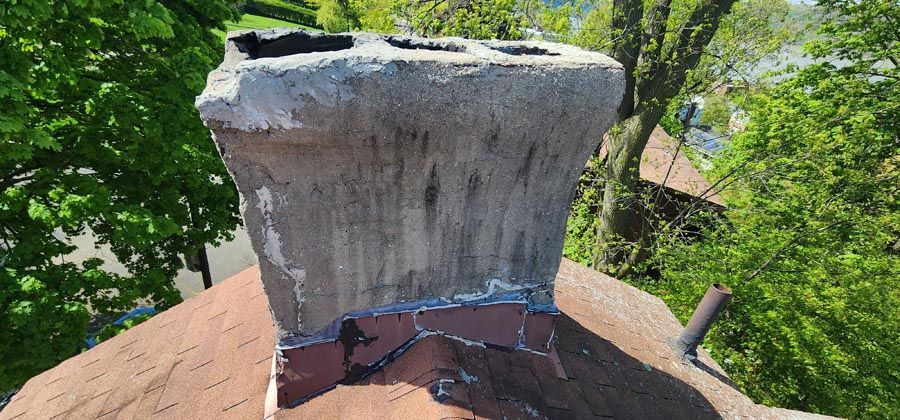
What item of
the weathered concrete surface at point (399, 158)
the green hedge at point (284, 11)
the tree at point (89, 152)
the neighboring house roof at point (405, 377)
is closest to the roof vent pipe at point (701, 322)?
the neighboring house roof at point (405, 377)

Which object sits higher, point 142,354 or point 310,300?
point 310,300

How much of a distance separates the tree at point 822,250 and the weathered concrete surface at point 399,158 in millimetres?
8010

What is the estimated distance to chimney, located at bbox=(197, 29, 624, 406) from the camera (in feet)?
5.49

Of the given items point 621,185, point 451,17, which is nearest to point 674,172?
point 621,185

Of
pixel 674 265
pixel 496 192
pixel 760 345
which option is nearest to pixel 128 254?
pixel 496 192

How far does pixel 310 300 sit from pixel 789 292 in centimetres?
913

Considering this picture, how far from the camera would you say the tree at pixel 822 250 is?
7551mm

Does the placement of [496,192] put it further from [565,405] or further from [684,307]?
[684,307]

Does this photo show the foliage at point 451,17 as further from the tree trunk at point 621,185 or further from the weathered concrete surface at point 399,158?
the weathered concrete surface at point 399,158

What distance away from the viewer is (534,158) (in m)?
2.12

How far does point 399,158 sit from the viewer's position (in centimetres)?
190

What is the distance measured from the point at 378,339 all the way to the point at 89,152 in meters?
7.62

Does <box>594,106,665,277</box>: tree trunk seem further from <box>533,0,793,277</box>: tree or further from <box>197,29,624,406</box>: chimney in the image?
<box>197,29,624,406</box>: chimney

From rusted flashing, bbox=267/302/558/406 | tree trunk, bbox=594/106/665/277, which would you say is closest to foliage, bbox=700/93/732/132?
tree trunk, bbox=594/106/665/277
